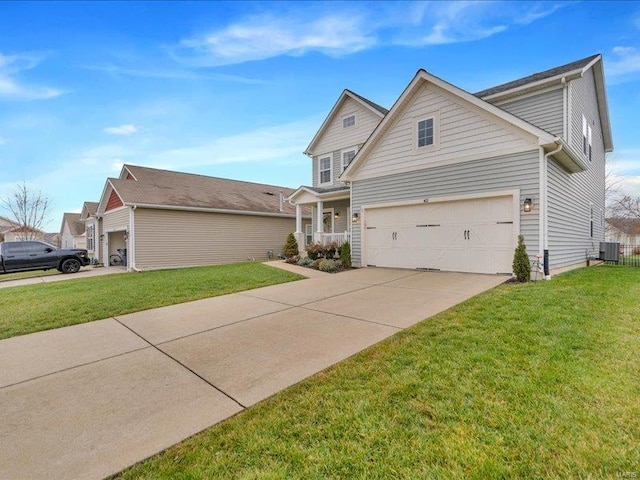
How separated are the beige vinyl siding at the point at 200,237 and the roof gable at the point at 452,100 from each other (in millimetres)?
8672

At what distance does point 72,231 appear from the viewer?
36125mm

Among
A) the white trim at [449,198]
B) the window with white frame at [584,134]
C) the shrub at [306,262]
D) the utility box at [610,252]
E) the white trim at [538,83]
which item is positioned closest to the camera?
the white trim at [449,198]

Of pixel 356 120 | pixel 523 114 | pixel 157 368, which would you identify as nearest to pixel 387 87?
pixel 356 120

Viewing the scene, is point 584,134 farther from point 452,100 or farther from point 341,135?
point 341,135

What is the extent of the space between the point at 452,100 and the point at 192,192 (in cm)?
1448

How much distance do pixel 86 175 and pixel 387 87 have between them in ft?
77.5

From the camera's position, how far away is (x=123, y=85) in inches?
536

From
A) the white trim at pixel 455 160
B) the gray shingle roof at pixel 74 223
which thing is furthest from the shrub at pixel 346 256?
the gray shingle roof at pixel 74 223

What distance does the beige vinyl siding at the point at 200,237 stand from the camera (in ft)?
49.8

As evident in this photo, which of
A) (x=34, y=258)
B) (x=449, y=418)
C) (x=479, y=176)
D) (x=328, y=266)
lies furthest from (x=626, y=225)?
(x=34, y=258)

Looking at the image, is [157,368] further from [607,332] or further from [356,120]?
[356,120]

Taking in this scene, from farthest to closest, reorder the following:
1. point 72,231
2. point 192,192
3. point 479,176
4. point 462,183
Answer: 1. point 72,231
2. point 192,192
3. point 462,183
4. point 479,176

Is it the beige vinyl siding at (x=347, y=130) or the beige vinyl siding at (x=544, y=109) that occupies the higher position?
the beige vinyl siding at (x=347, y=130)

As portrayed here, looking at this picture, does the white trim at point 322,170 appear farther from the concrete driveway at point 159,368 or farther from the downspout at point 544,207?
the concrete driveway at point 159,368
